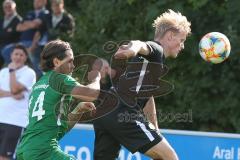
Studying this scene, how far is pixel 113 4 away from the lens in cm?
1255

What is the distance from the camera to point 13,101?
9.45 metres

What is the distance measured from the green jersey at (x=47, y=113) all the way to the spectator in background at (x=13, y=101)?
3.17m

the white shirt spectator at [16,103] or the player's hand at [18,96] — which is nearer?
the white shirt spectator at [16,103]

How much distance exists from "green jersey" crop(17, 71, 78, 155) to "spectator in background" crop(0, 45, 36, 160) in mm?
3174

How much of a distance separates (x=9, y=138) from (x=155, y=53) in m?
3.49

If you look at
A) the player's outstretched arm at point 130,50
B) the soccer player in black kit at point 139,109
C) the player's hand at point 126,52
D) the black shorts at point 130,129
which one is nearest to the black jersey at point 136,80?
the soccer player in black kit at point 139,109

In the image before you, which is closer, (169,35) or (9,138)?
(169,35)

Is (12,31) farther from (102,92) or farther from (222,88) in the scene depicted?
(102,92)

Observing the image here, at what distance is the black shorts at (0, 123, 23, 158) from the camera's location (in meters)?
9.29

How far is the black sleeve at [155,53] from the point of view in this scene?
252 inches

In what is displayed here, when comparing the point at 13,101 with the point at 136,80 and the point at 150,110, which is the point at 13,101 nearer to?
the point at 150,110

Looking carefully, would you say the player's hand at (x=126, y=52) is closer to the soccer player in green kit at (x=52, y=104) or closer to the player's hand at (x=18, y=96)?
the soccer player in green kit at (x=52, y=104)

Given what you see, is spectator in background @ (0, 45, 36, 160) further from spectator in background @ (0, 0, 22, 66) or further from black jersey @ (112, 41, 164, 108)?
spectator in background @ (0, 0, 22, 66)

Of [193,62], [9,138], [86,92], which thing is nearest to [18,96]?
[9,138]
